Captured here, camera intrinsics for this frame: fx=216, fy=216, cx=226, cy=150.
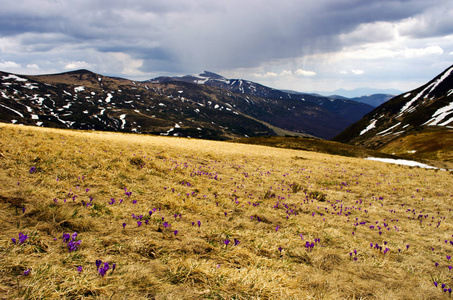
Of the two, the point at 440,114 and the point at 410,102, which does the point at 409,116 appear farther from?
the point at 410,102

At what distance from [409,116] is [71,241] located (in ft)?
646

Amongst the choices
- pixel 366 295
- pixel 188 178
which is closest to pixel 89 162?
pixel 188 178

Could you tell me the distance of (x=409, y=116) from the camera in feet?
493

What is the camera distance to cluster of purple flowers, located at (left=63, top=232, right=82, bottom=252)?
475 cm

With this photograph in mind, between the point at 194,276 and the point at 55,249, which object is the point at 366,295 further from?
the point at 55,249

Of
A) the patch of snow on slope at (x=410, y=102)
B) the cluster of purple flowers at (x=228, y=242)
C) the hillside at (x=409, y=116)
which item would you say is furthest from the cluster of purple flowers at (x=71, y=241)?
the patch of snow on slope at (x=410, y=102)

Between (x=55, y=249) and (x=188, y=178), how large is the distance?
819cm

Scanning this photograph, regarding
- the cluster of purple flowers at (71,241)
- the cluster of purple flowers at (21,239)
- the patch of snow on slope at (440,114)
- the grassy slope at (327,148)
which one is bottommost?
the grassy slope at (327,148)

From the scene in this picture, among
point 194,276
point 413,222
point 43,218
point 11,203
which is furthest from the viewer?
point 413,222

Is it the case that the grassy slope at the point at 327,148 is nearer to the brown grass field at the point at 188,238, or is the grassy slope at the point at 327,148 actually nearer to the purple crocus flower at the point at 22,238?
the brown grass field at the point at 188,238

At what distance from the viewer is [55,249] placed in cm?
469

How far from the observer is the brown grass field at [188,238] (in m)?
4.07

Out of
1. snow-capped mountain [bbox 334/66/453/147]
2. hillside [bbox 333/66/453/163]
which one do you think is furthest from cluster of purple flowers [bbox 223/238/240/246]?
snow-capped mountain [bbox 334/66/453/147]

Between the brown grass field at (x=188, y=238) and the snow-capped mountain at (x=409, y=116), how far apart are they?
130 metres
